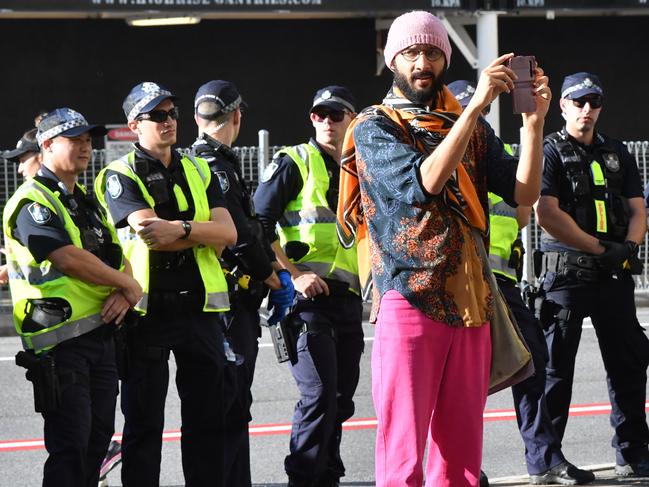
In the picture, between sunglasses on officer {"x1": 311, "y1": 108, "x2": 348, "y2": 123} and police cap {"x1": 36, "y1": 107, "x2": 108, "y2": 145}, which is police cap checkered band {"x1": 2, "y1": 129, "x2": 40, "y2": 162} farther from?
sunglasses on officer {"x1": 311, "y1": 108, "x2": 348, "y2": 123}

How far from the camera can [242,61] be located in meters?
18.3

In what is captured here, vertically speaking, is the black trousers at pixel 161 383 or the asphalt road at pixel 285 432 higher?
the black trousers at pixel 161 383

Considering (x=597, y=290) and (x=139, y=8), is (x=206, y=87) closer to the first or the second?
(x=597, y=290)

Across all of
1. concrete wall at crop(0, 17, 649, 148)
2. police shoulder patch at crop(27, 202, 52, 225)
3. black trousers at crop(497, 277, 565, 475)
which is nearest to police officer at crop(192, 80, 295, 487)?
police shoulder patch at crop(27, 202, 52, 225)

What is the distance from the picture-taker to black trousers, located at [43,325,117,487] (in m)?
5.56

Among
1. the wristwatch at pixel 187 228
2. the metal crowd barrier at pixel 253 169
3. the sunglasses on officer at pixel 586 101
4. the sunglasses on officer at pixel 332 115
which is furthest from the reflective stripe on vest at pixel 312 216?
the metal crowd barrier at pixel 253 169

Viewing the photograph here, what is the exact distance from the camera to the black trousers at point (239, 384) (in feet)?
20.3

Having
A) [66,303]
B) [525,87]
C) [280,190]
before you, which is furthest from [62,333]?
[525,87]

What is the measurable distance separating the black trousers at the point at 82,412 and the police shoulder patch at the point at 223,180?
1.00 metres

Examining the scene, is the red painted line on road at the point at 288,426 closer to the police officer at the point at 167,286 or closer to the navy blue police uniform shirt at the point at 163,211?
the police officer at the point at 167,286

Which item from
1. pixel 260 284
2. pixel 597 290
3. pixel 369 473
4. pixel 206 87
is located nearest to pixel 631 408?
pixel 597 290

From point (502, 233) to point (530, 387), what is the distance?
83 cm

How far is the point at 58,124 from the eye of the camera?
5910 mm

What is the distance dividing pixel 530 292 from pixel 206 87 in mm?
2134
